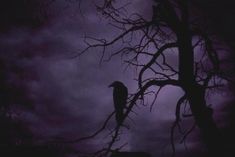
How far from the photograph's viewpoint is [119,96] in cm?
873

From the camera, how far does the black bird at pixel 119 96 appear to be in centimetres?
734

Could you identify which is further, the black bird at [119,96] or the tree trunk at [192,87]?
the black bird at [119,96]

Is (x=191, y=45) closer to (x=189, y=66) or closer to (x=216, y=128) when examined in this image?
(x=189, y=66)

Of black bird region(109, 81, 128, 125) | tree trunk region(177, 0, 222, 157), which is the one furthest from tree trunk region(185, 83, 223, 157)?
black bird region(109, 81, 128, 125)

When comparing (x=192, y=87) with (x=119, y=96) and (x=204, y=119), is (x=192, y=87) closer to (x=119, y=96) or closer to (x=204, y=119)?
(x=204, y=119)

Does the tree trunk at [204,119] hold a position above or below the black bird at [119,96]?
below

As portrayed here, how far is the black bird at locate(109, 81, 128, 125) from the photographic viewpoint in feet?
24.1

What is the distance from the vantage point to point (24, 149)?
24.9 meters

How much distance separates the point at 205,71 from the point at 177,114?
130 cm

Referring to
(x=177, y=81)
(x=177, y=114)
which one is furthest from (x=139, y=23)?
(x=177, y=114)

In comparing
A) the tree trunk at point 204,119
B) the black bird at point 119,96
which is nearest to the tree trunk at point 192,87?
the tree trunk at point 204,119

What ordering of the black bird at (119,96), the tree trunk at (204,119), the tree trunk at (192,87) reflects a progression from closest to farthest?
the tree trunk at (204,119) < the tree trunk at (192,87) < the black bird at (119,96)

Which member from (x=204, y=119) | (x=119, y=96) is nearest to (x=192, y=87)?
(x=204, y=119)

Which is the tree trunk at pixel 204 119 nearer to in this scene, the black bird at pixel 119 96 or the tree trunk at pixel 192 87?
the tree trunk at pixel 192 87
